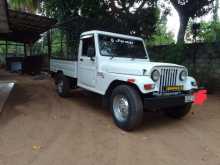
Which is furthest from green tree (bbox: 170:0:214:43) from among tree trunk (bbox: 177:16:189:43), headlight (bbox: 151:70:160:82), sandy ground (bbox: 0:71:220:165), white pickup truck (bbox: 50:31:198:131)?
headlight (bbox: 151:70:160:82)

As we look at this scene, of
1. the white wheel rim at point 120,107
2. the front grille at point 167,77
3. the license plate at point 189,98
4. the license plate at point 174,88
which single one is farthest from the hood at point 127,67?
the license plate at point 189,98

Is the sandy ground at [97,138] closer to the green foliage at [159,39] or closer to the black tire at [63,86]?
the black tire at [63,86]

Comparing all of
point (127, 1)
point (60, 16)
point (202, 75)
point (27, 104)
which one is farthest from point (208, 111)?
point (60, 16)

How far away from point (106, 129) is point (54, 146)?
1.30m

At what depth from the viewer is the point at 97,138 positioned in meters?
4.60

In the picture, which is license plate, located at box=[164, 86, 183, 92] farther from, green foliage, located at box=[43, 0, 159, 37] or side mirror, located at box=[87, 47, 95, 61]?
green foliage, located at box=[43, 0, 159, 37]

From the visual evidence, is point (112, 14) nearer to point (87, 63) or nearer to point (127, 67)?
point (87, 63)

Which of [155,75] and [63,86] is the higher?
[155,75]

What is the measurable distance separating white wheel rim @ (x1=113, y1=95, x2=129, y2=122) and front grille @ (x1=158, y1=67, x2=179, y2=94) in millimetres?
765

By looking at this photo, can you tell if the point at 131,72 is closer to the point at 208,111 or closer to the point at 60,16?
the point at 208,111

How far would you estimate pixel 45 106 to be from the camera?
702 centimetres

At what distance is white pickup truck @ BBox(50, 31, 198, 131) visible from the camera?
481 centimetres

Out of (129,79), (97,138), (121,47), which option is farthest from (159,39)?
(97,138)

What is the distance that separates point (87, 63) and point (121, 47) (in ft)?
3.28
